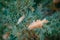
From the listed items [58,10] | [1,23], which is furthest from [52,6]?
[1,23]

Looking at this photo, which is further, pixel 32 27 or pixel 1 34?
pixel 1 34

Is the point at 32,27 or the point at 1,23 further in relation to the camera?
the point at 1,23

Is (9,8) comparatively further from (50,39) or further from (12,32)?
(50,39)

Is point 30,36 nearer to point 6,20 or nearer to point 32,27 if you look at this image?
point 32,27

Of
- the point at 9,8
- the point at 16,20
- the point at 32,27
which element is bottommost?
the point at 32,27

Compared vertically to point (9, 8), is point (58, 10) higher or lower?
lower

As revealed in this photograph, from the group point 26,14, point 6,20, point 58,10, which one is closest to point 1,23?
point 6,20

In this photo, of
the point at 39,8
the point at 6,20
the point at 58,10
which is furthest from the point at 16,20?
the point at 58,10

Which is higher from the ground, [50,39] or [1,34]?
[1,34]

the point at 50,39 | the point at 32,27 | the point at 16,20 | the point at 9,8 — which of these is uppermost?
the point at 9,8
